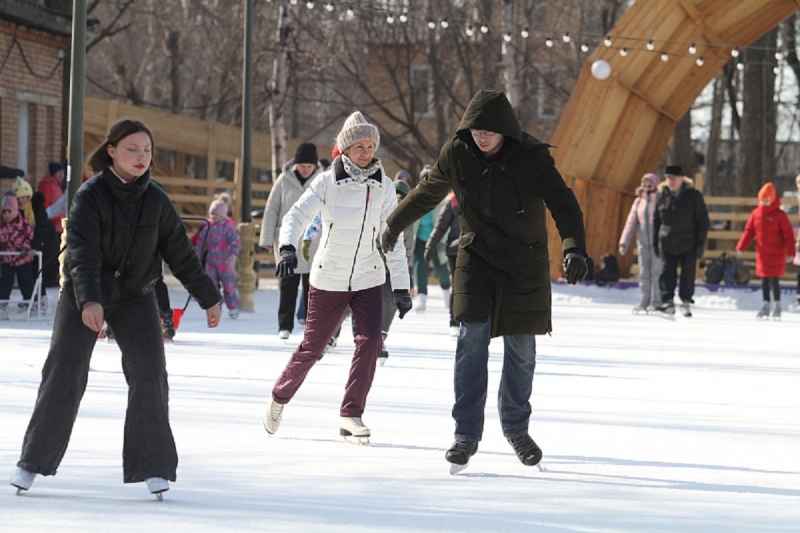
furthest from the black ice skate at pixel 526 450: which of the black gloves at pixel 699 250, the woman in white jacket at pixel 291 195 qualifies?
the black gloves at pixel 699 250

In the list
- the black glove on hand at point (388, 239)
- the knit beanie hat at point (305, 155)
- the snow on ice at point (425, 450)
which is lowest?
the snow on ice at point (425, 450)

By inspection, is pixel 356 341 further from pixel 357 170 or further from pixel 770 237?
pixel 770 237

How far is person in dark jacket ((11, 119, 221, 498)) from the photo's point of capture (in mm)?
5781

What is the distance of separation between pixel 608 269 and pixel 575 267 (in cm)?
1680

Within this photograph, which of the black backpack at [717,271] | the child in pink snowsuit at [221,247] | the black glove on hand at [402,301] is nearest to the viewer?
the black glove on hand at [402,301]

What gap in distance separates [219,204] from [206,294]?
10.7 meters

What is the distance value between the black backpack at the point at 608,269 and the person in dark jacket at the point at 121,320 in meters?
17.6

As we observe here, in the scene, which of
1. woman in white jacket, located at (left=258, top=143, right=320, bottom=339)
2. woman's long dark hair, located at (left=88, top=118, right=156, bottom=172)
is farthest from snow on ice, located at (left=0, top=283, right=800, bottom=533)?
woman's long dark hair, located at (left=88, top=118, right=156, bottom=172)

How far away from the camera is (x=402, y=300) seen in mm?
7836

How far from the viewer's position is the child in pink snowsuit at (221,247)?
16.7m

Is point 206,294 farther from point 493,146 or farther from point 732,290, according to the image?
point 732,290

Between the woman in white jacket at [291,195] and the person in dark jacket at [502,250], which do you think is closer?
the person in dark jacket at [502,250]

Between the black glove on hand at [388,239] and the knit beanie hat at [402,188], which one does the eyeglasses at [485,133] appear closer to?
the black glove on hand at [388,239]

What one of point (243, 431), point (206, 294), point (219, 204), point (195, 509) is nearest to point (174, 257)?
point (206, 294)
